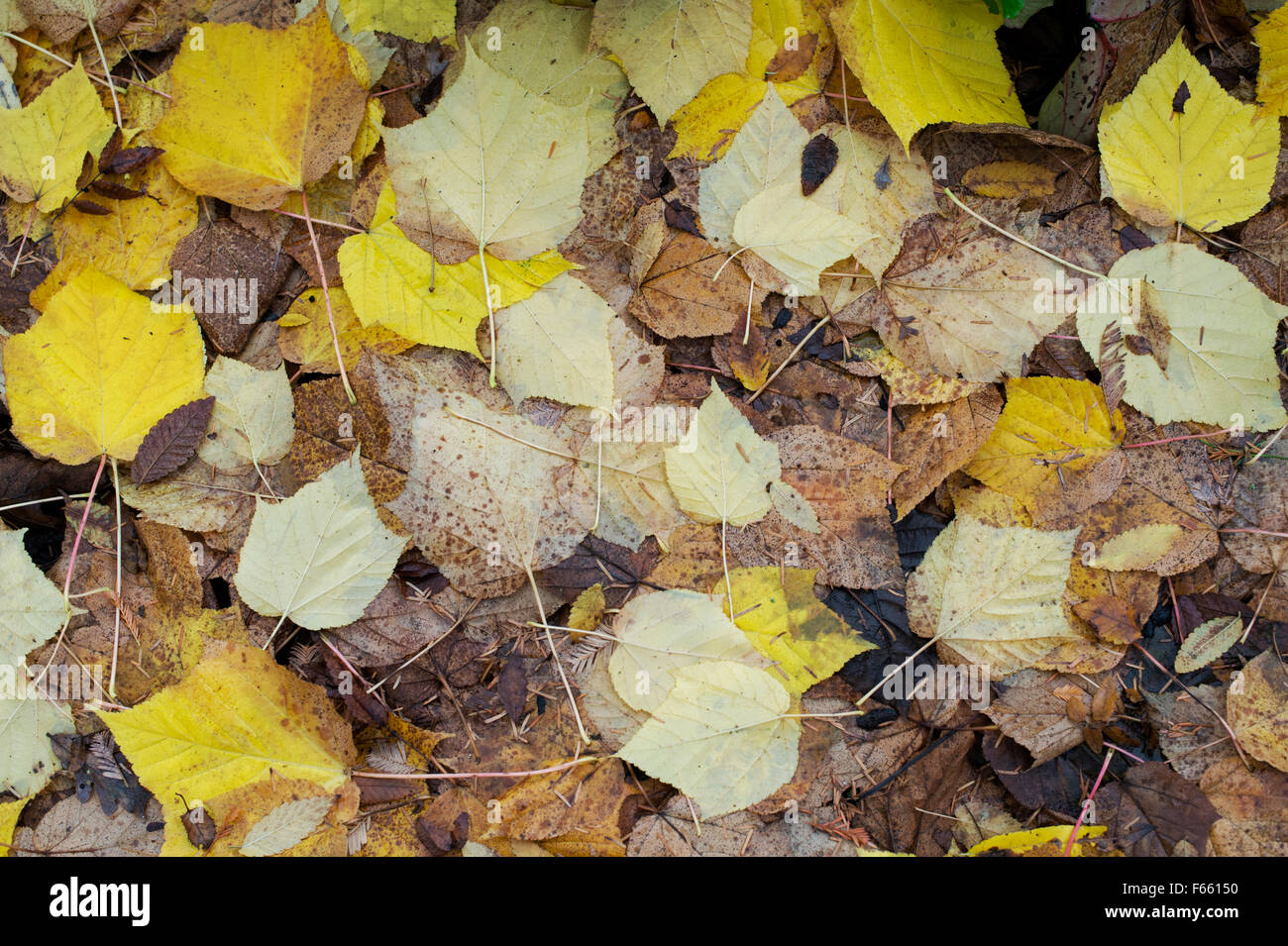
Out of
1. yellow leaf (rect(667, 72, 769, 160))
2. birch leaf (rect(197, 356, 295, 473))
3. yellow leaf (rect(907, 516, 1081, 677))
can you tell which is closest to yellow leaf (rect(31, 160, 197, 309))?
birch leaf (rect(197, 356, 295, 473))

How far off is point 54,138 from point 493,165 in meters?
1.00

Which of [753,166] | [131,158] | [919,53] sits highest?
→ [919,53]

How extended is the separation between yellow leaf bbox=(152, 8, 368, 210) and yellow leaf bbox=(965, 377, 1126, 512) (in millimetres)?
1592

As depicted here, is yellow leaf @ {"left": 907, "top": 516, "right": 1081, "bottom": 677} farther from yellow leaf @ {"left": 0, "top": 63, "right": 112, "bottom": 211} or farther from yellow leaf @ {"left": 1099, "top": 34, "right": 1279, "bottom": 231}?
yellow leaf @ {"left": 0, "top": 63, "right": 112, "bottom": 211}

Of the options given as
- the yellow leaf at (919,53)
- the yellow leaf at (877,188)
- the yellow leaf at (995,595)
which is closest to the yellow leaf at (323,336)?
the yellow leaf at (877,188)

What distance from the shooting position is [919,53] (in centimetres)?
178

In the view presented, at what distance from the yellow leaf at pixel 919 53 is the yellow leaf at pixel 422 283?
78cm

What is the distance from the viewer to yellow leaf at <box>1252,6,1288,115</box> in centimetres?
181

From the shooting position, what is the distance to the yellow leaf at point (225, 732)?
1695mm

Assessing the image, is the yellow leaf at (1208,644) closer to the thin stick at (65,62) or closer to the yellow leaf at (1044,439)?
the yellow leaf at (1044,439)

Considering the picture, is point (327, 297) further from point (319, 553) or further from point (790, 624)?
point (790, 624)

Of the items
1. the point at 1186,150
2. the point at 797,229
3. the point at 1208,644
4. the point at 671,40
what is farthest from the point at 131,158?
the point at 1208,644

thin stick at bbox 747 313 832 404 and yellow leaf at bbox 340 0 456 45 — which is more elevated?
yellow leaf at bbox 340 0 456 45

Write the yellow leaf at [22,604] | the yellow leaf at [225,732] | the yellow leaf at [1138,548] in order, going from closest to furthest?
the yellow leaf at [225,732], the yellow leaf at [22,604], the yellow leaf at [1138,548]
